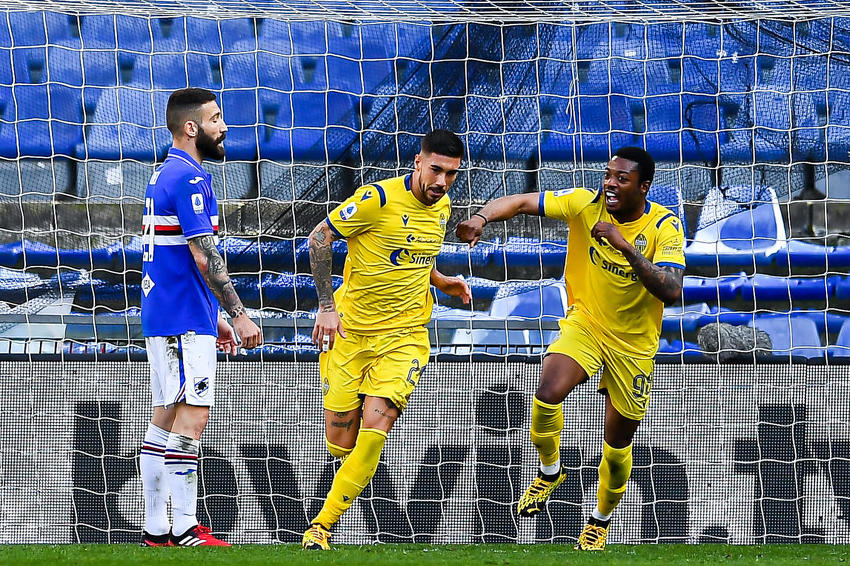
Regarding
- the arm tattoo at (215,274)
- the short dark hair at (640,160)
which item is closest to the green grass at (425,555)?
the arm tattoo at (215,274)

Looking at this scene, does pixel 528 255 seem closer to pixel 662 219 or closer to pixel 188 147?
pixel 662 219

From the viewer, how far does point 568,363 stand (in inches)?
227

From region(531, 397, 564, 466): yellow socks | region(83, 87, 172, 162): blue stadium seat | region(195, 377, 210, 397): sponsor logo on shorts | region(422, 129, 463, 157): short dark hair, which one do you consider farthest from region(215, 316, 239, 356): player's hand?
region(83, 87, 172, 162): blue stadium seat

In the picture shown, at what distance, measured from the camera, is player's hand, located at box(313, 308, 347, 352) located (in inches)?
212

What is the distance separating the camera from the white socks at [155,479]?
205 inches

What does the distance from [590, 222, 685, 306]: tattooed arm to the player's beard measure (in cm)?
175

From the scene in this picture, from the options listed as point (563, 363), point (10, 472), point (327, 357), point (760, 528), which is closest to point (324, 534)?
point (327, 357)

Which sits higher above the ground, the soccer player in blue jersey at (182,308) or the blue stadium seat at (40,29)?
the blue stadium seat at (40,29)

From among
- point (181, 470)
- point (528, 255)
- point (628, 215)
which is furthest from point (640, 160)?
point (528, 255)

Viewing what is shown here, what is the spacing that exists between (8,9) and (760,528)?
213 inches

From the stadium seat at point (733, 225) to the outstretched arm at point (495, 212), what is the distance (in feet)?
11.6

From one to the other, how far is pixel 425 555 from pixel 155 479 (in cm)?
125

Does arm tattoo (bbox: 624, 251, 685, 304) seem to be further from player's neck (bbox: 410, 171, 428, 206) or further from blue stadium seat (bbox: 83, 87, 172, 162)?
blue stadium seat (bbox: 83, 87, 172, 162)

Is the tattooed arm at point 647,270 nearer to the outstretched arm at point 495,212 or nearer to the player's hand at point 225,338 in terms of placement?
the outstretched arm at point 495,212
